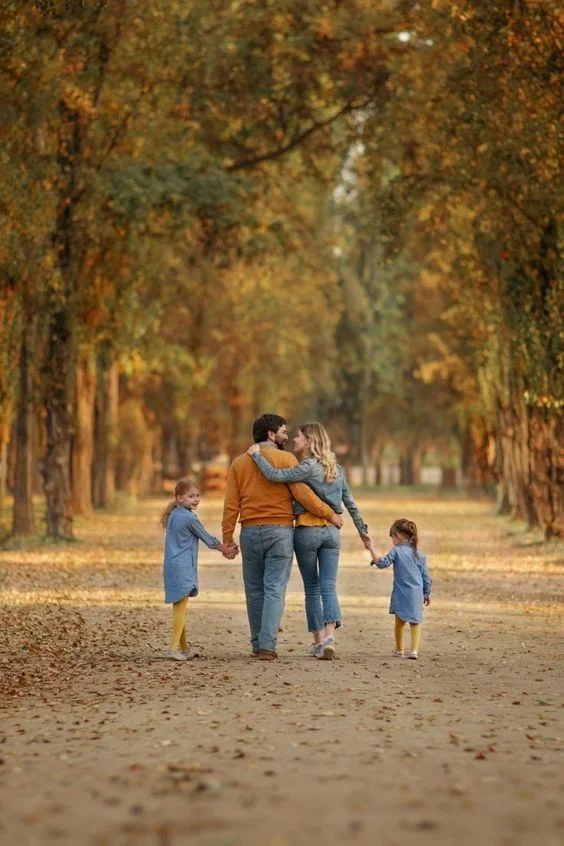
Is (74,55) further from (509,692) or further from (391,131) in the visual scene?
(509,692)

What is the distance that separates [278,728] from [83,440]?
3177cm

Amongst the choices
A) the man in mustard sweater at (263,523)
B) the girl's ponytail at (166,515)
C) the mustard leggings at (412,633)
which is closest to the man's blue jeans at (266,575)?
the man in mustard sweater at (263,523)

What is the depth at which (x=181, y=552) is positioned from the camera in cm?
1433

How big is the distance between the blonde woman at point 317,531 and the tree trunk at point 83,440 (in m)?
26.6

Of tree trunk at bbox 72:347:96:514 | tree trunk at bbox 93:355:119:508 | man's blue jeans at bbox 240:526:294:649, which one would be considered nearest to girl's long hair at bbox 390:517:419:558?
man's blue jeans at bbox 240:526:294:649

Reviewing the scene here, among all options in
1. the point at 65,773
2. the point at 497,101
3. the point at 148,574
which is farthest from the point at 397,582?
the point at 497,101

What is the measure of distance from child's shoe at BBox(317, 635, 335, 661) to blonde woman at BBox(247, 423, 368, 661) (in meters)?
0.04

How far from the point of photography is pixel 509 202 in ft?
95.8

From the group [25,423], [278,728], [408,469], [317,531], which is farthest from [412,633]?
[408,469]

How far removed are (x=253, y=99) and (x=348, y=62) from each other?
1.99 metres

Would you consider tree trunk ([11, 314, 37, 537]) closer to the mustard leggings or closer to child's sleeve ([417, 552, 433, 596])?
child's sleeve ([417, 552, 433, 596])

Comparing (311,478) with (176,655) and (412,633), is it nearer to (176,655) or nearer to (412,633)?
(412,633)

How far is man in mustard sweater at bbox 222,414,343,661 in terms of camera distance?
14.1 m

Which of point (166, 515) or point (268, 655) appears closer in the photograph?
point (268, 655)
